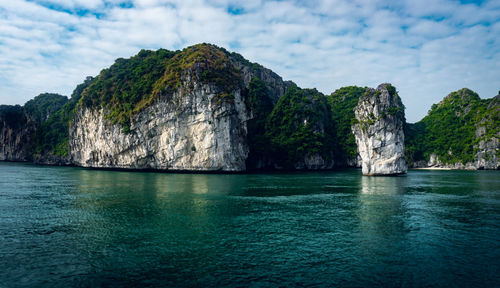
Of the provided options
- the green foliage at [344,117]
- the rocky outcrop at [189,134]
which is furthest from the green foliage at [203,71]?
the green foliage at [344,117]

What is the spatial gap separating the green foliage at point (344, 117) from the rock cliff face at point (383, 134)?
2623cm

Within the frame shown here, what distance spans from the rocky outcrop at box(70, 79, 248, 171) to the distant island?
221 millimetres

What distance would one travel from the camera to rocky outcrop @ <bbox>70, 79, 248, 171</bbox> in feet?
220

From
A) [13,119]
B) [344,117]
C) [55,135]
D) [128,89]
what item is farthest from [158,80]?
[13,119]

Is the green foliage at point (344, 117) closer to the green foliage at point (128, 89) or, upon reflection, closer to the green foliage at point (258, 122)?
the green foliage at point (258, 122)

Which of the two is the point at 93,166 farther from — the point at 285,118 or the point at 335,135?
the point at 335,135

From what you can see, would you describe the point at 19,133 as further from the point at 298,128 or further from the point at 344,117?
the point at 344,117

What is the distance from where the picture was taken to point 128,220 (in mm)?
20984

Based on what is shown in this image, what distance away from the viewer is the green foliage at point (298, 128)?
86188mm

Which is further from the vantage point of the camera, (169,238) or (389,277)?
(169,238)

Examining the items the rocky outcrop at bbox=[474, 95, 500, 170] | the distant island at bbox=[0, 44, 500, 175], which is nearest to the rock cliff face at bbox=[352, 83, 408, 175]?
the distant island at bbox=[0, 44, 500, 175]

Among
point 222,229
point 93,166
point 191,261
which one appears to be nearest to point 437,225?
point 222,229

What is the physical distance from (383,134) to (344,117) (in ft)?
171

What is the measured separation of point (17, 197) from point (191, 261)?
969 inches
